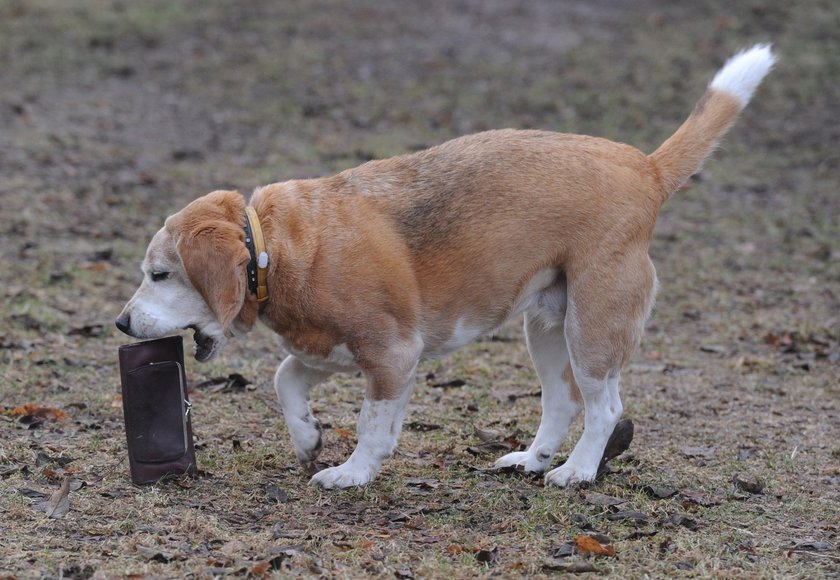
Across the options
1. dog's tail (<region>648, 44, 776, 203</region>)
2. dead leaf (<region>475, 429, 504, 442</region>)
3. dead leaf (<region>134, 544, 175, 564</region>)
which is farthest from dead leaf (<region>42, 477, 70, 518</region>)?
dog's tail (<region>648, 44, 776, 203</region>)

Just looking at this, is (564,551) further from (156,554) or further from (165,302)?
(165,302)

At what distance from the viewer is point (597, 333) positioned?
511cm

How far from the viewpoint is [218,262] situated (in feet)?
15.6

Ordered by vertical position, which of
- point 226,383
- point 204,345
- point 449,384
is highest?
point 204,345

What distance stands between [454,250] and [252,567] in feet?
5.98

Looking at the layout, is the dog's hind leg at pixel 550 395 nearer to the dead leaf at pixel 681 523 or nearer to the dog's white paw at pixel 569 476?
the dog's white paw at pixel 569 476

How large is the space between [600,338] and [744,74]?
5.26ft

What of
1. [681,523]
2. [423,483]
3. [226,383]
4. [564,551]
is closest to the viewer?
[564,551]

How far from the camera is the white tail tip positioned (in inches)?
219

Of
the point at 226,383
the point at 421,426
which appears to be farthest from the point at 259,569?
the point at 226,383

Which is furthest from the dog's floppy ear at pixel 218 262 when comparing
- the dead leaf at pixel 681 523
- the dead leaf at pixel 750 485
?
the dead leaf at pixel 750 485

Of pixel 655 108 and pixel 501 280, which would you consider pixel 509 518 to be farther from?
pixel 655 108

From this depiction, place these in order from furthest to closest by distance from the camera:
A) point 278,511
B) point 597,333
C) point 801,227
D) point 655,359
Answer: point 801,227 < point 655,359 < point 597,333 < point 278,511

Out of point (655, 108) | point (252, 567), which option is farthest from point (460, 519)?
point (655, 108)
